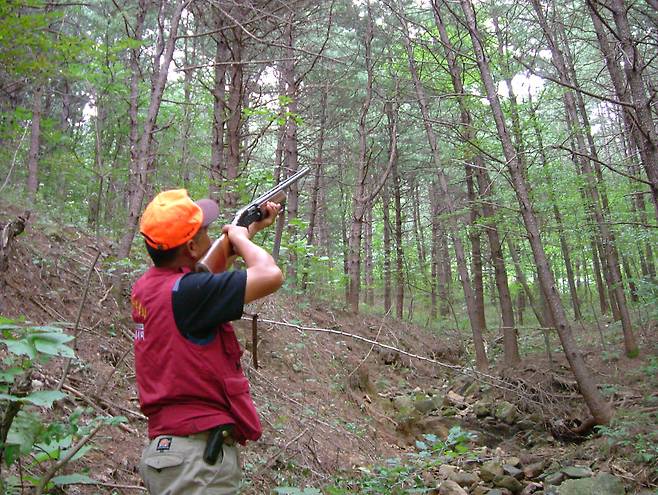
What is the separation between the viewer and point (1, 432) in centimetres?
242

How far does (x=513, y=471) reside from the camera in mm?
7105

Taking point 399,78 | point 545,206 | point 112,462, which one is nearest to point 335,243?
point 399,78

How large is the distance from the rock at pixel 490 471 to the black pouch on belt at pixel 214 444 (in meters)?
5.72

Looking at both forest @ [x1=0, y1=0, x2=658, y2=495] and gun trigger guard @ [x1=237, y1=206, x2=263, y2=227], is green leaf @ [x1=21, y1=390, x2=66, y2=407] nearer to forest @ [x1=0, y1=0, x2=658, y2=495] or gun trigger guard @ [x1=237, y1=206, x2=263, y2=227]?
forest @ [x1=0, y1=0, x2=658, y2=495]

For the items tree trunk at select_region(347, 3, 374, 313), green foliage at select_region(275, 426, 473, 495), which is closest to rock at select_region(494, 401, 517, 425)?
tree trunk at select_region(347, 3, 374, 313)

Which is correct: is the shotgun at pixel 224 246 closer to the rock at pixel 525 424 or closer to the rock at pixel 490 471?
the rock at pixel 490 471

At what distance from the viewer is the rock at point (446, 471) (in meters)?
6.84

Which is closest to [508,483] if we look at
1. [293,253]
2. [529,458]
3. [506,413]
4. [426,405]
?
[529,458]

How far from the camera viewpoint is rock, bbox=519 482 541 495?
663 cm

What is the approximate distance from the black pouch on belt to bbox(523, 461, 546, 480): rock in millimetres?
6335

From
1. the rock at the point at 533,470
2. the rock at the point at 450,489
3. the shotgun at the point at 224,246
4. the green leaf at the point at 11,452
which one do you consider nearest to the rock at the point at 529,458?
the rock at the point at 533,470

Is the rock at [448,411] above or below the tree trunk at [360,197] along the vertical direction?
below

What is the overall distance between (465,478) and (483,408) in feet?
15.0

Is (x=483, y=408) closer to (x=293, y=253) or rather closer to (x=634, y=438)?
(x=634, y=438)
